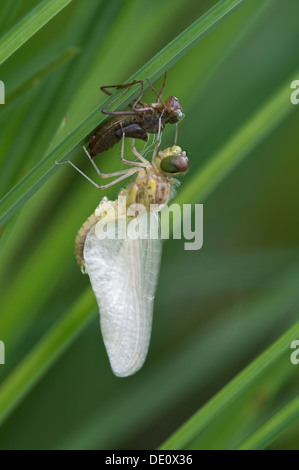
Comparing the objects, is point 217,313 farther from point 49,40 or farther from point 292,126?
point 49,40

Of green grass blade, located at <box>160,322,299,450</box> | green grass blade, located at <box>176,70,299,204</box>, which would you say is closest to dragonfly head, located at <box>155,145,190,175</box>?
green grass blade, located at <box>176,70,299,204</box>

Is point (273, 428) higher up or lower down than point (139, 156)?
lower down

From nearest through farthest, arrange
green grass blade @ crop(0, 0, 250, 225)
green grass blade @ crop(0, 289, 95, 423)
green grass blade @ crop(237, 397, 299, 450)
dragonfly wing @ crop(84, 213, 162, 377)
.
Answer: green grass blade @ crop(0, 0, 250, 225)
green grass blade @ crop(237, 397, 299, 450)
green grass blade @ crop(0, 289, 95, 423)
dragonfly wing @ crop(84, 213, 162, 377)

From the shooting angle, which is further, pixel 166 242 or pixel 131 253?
pixel 166 242

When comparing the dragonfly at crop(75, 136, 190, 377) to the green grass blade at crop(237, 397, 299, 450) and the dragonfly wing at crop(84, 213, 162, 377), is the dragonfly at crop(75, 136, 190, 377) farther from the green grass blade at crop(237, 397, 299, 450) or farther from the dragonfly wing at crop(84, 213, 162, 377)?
the green grass blade at crop(237, 397, 299, 450)

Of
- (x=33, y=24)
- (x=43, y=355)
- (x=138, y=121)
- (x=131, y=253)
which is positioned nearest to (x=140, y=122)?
(x=138, y=121)

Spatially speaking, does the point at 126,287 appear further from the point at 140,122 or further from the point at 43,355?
the point at 140,122
